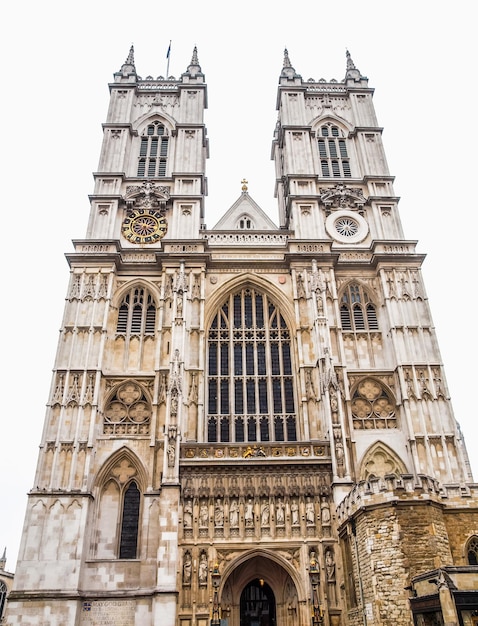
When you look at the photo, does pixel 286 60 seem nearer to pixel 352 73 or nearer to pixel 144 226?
pixel 352 73

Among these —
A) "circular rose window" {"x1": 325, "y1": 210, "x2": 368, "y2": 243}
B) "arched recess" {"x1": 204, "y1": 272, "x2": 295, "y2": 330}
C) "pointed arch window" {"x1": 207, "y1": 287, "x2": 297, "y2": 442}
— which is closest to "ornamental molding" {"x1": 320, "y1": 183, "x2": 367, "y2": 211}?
"circular rose window" {"x1": 325, "y1": 210, "x2": 368, "y2": 243}

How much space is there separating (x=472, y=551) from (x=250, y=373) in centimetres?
1116

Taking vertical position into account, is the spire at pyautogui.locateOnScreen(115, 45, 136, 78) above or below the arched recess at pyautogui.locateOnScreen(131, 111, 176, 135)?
above

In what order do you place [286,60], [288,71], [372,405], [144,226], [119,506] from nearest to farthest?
[119,506] → [372,405] → [144,226] → [288,71] → [286,60]

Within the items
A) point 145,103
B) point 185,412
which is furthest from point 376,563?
point 145,103

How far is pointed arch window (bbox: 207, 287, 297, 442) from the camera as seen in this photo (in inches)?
909

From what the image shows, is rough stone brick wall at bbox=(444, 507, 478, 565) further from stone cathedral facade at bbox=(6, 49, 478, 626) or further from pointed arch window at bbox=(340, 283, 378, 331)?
pointed arch window at bbox=(340, 283, 378, 331)

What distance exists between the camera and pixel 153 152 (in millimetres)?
31266

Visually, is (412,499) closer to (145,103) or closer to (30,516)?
(30,516)

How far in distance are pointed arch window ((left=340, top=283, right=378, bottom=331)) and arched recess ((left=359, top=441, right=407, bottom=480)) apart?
18.4 ft

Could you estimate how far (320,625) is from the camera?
1766cm

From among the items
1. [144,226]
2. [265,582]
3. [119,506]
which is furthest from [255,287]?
[265,582]

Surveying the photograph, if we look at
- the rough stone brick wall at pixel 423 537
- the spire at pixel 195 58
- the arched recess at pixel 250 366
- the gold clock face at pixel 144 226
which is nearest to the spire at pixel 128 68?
the spire at pixel 195 58

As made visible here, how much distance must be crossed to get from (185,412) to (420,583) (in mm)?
10997
